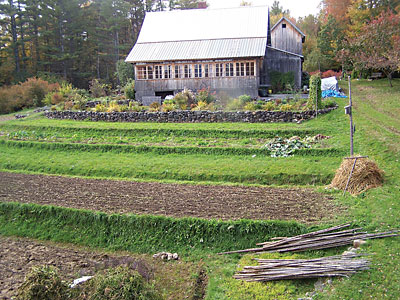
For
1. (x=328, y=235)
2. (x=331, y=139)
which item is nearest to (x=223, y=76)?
(x=331, y=139)

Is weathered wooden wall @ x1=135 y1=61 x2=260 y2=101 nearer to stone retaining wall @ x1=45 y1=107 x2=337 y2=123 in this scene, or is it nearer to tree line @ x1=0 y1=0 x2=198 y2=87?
stone retaining wall @ x1=45 y1=107 x2=337 y2=123

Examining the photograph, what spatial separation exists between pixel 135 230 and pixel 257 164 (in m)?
6.52

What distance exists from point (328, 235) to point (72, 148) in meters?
14.6

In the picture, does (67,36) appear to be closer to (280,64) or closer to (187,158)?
(280,64)

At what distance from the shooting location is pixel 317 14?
61.2 m

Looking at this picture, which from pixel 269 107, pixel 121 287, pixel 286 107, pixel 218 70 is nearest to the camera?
pixel 121 287

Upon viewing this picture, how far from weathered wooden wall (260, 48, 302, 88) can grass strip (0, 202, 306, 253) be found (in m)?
25.1

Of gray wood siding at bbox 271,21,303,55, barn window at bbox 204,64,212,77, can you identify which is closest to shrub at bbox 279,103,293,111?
barn window at bbox 204,64,212,77

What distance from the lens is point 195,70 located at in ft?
102

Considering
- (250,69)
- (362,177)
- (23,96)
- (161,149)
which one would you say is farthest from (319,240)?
(23,96)

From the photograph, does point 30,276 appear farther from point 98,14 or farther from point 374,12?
point 98,14

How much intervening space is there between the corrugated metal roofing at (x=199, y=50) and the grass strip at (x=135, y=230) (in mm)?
21175

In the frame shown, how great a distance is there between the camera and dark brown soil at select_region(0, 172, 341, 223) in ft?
35.0

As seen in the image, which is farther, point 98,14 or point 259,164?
point 98,14
